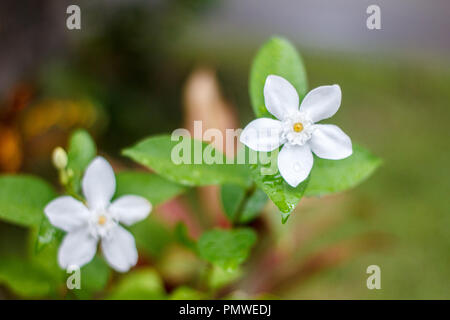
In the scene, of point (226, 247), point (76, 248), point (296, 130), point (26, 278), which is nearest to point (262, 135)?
point (296, 130)

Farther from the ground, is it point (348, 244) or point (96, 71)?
point (96, 71)

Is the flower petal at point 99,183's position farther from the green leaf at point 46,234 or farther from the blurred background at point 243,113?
the blurred background at point 243,113

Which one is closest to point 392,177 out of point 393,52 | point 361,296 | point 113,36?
point 361,296

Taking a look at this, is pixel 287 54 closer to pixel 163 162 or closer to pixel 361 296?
pixel 163 162

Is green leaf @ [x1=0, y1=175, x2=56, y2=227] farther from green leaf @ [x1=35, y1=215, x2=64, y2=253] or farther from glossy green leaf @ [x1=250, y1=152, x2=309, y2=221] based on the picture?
glossy green leaf @ [x1=250, y1=152, x2=309, y2=221]

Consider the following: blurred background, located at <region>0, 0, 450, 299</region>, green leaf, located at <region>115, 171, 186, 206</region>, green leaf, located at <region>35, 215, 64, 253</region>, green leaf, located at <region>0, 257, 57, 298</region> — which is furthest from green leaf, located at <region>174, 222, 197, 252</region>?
blurred background, located at <region>0, 0, 450, 299</region>
